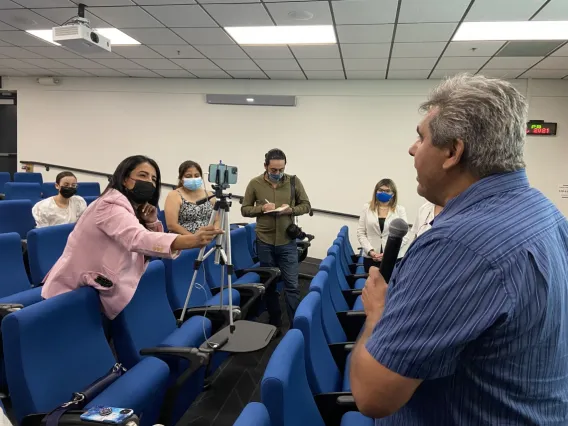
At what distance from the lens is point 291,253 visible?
351 centimetres

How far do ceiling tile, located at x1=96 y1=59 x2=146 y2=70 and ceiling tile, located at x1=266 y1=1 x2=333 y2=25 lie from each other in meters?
2.97

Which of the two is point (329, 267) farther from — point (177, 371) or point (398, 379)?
point (398, 379)

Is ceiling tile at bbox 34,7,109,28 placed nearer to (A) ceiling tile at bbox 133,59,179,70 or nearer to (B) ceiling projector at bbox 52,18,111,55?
(B) ceiling projector at bbox 52,18,111,55

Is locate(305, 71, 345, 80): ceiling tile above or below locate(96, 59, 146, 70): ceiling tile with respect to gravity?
below

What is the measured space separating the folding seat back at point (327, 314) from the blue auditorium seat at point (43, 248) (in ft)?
5.91

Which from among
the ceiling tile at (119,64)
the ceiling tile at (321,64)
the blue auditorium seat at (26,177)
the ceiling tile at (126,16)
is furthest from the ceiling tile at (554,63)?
the blue auditorium seat at (26,177)

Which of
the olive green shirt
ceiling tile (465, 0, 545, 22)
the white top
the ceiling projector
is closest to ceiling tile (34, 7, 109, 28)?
the ceiling projector

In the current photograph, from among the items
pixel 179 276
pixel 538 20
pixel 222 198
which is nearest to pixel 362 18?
pixel 538 20

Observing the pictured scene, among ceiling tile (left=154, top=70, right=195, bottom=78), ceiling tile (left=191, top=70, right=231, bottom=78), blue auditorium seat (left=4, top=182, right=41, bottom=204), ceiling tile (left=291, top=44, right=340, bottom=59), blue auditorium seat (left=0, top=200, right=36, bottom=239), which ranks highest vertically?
ceiling tile (left=154, top=70, right=195, bottom=78)

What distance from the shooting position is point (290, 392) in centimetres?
121

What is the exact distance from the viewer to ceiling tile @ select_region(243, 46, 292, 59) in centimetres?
493

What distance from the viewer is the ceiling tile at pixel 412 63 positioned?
5.12 m

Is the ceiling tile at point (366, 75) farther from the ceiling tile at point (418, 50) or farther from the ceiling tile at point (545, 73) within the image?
the ceiling tile at point (545, 73)

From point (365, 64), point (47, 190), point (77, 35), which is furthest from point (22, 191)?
point (365, 64)
